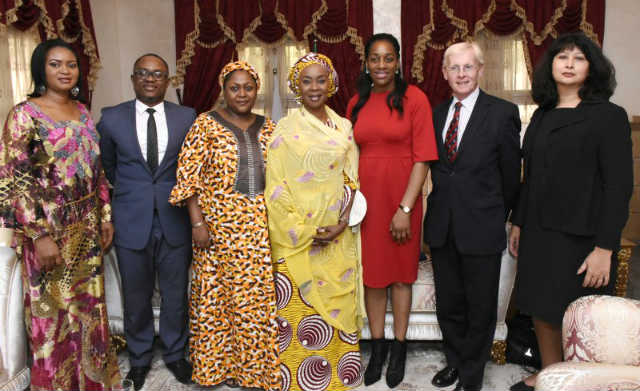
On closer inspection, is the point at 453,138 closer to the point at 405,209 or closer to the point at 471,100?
the point at 471,100

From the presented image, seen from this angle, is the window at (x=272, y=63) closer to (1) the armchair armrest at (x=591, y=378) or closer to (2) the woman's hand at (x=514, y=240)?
(2) the woman's hand at (x=514, y=240)

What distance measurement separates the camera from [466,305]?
2377 mm

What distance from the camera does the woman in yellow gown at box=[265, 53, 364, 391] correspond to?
2201 mm

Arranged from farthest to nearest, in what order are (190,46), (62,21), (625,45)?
1. (625,45)
2. (190,46)
3. (62,21)

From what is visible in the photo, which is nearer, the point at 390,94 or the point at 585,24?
the point at 390,94

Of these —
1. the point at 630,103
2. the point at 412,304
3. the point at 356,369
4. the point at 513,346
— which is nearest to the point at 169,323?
the point at 356,369

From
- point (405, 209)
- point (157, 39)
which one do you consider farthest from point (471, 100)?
point (157, 39)

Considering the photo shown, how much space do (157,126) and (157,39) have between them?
405 centimetres

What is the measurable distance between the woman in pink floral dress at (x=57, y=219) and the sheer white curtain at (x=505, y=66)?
4.93 meters

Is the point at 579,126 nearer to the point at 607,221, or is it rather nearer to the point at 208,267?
the point at 607,221

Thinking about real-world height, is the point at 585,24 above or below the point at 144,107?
above

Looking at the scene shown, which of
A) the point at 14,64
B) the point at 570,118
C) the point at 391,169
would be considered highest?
the point at 14,64

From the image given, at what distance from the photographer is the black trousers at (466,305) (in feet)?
7.36

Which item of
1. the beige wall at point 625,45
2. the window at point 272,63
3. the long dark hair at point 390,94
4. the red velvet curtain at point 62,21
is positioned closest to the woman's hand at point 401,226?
the long dark hair at point 390,94
